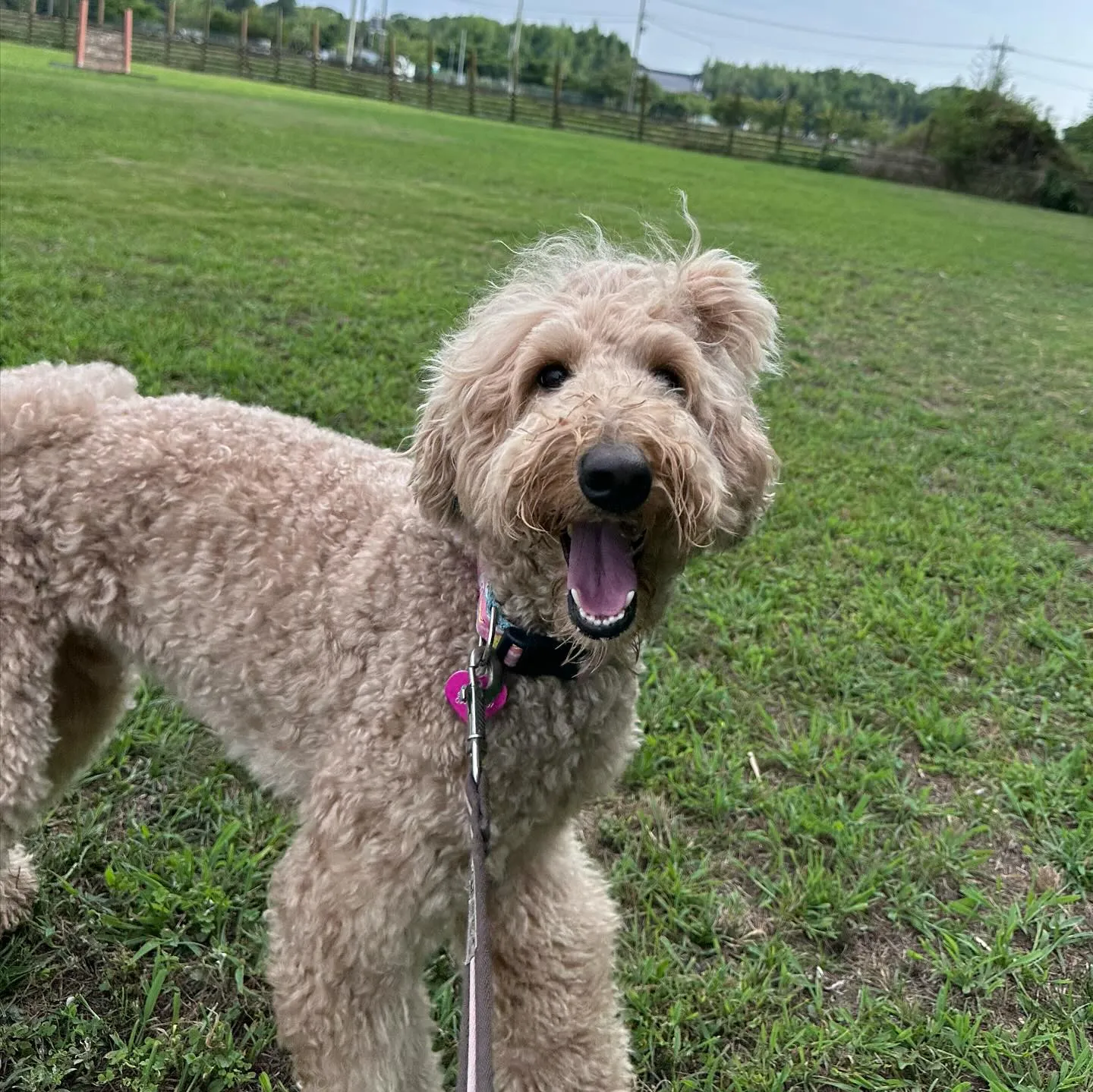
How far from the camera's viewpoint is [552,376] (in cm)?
161

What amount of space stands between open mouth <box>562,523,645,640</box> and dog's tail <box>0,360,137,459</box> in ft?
4.36

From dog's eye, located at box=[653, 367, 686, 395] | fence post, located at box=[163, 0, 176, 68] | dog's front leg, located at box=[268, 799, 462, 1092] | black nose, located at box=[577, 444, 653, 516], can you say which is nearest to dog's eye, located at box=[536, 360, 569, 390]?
dog's eye, located at box=[653, 367, 686, 395]

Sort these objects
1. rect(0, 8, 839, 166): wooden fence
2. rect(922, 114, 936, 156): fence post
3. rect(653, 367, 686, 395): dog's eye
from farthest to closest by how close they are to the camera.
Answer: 1. rect(922, 114, 936, 156): fence post
2. rect(0, 8, 839, 166): wooden fence
3. rect(653, 367, 686, 395): dog's eye

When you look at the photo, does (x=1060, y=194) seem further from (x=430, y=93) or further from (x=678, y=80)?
(x=678, y=80)

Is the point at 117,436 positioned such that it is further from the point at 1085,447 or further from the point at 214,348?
the point at 1085,447

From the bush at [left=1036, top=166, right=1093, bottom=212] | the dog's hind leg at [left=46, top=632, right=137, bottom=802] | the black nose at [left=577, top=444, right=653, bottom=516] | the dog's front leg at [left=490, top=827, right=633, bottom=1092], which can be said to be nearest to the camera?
the black nose at [left=577, top=444, right=653, bottom=516]

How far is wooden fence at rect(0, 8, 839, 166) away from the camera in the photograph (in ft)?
116

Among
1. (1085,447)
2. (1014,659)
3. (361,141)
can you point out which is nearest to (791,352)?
(1085,447)

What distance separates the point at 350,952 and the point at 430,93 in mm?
39486

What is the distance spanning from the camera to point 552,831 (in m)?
1.92

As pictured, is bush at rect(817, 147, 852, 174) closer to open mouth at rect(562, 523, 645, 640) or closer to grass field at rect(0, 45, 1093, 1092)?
grass field at rect(0, 45, 1093, 1092)

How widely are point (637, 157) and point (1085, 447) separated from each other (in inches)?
830

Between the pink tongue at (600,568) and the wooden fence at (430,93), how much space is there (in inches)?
1478

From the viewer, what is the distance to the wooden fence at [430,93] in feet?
116
